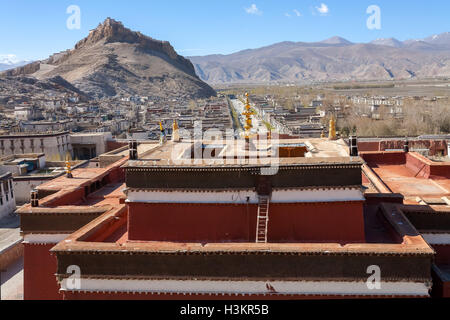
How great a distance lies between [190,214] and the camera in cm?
1056

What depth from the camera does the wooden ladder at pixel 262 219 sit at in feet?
33.9

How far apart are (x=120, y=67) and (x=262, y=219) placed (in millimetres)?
148341

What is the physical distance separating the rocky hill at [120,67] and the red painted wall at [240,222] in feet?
397

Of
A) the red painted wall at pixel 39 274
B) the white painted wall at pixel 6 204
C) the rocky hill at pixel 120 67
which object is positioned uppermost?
the rocky hill at pixel 120 67

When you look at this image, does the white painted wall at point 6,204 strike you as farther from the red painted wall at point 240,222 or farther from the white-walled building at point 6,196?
the red painted wall at point 240,222

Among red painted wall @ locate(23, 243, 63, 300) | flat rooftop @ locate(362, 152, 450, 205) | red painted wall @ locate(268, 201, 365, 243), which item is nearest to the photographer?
red painted wall @ locate(268, 201, 365, 243)

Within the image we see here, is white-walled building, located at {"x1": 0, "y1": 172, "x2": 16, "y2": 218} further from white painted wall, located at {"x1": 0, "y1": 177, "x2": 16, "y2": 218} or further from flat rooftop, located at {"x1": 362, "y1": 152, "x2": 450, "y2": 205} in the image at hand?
flat rooftop, located at {"x1": 362, "y1": 152, "x2": 450, "y2": 205}

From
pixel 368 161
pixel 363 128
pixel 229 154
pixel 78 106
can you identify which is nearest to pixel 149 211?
pixel 229 154

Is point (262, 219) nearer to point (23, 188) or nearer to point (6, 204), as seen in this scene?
point (6, 204)

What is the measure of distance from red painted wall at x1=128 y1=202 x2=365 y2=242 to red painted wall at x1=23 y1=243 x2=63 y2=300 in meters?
2.90

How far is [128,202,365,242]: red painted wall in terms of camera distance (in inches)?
404

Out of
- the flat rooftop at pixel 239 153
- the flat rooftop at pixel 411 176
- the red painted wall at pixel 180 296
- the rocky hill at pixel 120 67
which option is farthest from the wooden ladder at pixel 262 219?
the rocky hill at pixel 120 67

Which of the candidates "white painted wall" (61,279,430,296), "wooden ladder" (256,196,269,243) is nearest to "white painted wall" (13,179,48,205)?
"white painted wall" (61,279,430,296)

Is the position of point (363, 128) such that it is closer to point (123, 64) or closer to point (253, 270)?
point (253, 270)
